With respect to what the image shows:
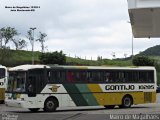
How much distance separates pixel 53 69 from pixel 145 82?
23.0ft

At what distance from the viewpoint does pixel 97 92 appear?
30875 mm

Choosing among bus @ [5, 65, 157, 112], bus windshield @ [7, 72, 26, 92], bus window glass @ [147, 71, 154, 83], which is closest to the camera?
bus @ [5, 65, 157, 112]

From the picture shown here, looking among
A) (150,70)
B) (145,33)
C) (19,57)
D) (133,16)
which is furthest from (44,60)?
(133,16)

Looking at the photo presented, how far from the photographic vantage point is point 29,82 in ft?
92.8

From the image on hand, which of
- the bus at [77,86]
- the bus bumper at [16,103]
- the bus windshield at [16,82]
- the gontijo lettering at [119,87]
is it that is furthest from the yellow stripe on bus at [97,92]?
the bus bumper at [16,103]

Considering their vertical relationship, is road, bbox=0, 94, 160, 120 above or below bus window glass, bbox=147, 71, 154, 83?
below

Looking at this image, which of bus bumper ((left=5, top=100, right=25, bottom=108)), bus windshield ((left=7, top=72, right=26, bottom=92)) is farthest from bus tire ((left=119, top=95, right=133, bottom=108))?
bus bumper ((left=5, top=100, right=25, bottom=108))

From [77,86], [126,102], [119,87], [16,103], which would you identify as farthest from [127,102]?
[16,103]

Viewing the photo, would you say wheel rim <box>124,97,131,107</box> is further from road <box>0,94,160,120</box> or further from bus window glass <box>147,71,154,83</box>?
road <box>0,94,160,120</box>

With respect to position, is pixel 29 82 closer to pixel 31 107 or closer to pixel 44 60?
pixel 31 107

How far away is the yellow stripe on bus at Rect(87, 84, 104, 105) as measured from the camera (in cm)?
3058

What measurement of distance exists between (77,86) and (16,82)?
3.61 metres

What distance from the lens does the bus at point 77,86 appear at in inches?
1116

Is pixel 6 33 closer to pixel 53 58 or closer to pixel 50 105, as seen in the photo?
pixel 53 58
